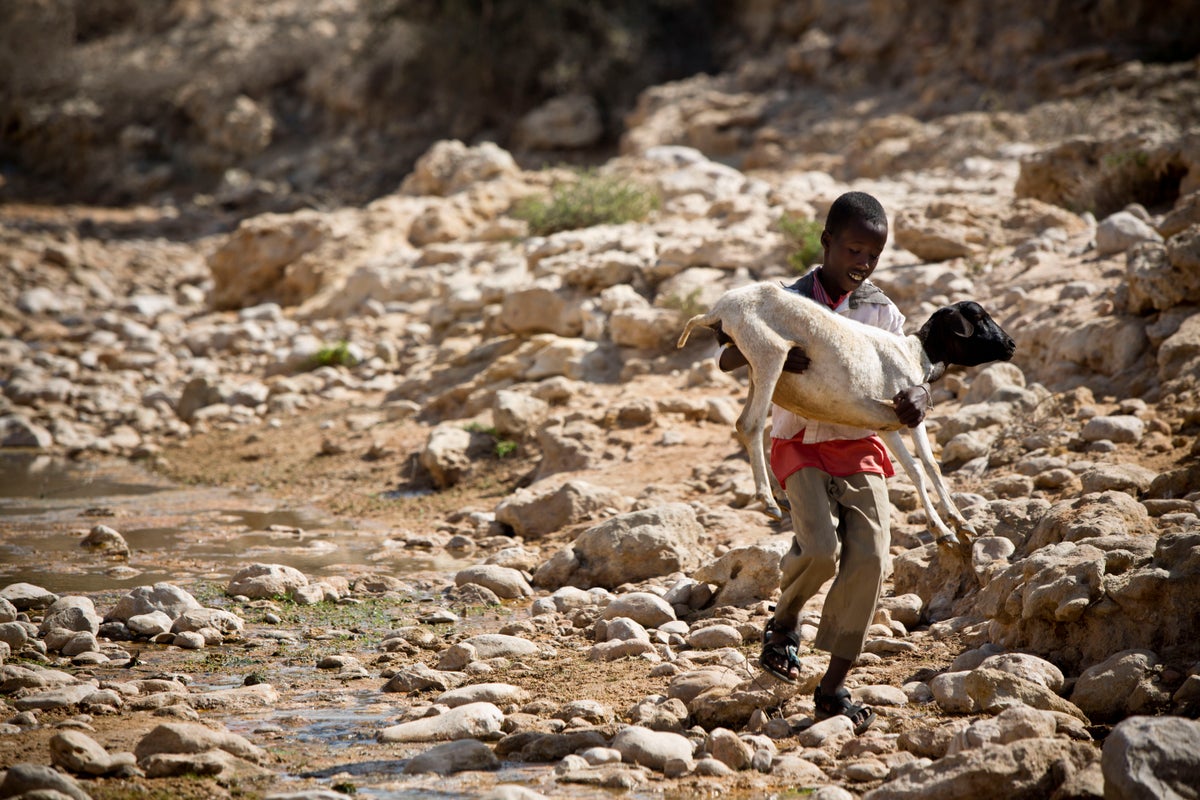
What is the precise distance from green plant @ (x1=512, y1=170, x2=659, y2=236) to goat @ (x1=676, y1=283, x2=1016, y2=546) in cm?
840

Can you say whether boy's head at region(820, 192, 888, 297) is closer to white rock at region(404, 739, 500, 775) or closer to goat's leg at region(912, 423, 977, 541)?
goat's leg at region(912, 423, 977, 541)

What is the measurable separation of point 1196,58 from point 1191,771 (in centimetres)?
1283

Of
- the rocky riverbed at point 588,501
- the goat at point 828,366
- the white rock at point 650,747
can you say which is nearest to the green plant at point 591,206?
the rocky riverbed at point 588,501

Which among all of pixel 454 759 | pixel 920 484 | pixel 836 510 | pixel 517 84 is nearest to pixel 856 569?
pixel 836 510

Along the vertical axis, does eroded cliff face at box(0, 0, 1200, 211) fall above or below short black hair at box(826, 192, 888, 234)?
above

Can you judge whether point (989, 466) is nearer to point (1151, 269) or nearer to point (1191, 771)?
point (1151, 269)

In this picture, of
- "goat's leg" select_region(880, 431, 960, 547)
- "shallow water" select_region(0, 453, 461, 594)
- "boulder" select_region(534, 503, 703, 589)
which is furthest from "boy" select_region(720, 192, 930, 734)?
"shallow water" select_region(0, 453, 461, 594)

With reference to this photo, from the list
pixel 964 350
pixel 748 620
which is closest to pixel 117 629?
pixel 748 620

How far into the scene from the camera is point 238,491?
28.4ft

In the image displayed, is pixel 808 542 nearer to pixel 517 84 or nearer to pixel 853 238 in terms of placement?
pixel 853 238

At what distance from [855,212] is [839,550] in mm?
1085

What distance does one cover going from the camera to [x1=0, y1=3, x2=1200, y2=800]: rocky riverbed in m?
3.37

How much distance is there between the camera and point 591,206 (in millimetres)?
11977

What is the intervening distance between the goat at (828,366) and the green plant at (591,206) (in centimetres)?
840
